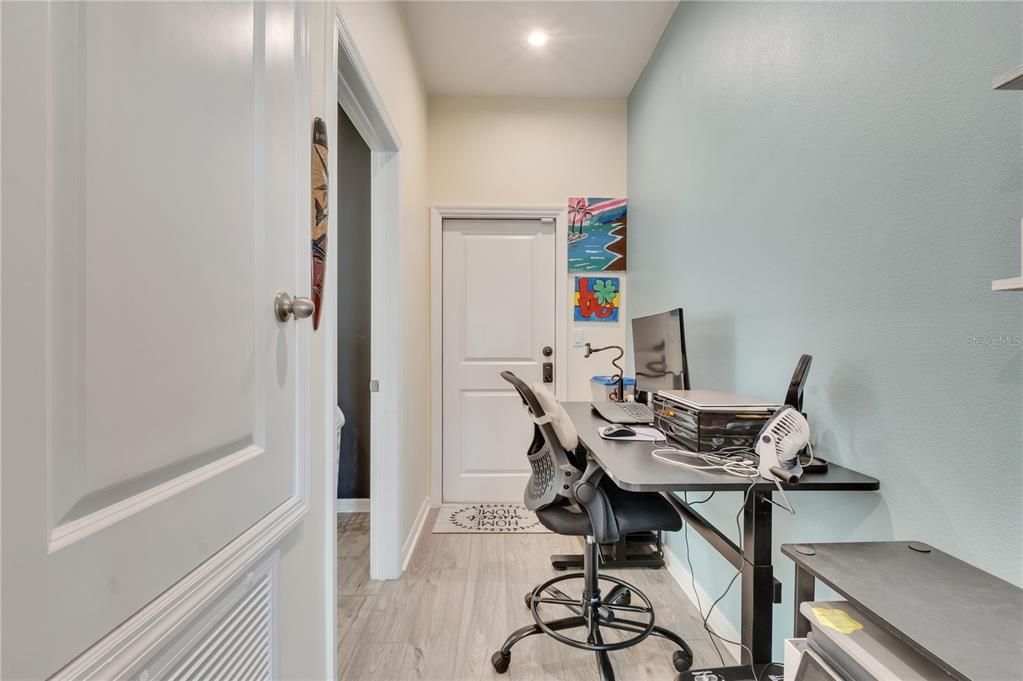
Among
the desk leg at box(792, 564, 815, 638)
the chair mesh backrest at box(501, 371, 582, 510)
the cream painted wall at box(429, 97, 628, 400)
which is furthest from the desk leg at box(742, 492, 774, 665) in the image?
the cream painted wall at box(429, 97, 628, 400)

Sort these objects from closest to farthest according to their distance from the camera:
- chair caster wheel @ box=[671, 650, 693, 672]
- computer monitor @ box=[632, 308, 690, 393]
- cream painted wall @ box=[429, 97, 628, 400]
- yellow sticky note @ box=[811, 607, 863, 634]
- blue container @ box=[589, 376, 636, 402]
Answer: yellow sticky note @ box=[811, 607, 863, 634] → chair caster wheel @ box=[671, 650, 693, 672] → computer monitor @ box=[632, 308, 690, 393] → blue container @ box=[589, 376, 636, 402] → cream painted wall @ box=[429, 97, 628, 400]

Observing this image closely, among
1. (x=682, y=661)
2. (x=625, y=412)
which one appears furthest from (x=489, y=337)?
(x=682, y=661)

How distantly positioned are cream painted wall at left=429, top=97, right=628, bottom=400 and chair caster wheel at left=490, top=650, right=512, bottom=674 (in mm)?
1814

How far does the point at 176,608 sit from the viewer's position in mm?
612

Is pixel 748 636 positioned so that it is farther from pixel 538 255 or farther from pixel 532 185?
pixel 532 185

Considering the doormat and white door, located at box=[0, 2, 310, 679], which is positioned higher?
white door, located at box=[0, 2, 310, 679]

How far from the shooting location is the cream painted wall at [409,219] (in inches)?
73.5

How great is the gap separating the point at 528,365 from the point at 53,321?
288 centimetres

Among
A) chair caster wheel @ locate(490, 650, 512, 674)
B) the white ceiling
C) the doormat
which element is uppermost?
the white ceiling

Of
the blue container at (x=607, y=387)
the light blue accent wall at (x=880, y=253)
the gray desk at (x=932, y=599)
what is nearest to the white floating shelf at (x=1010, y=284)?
the light blue accent wall at (x=880, y=253)

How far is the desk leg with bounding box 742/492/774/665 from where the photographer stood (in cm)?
107

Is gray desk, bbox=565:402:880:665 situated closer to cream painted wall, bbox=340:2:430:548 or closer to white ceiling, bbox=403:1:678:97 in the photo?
cream painted wall, bbox=340:2:430:548

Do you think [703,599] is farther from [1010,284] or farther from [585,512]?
[1010,284]

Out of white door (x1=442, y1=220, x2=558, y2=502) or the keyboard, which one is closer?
the keyboard
